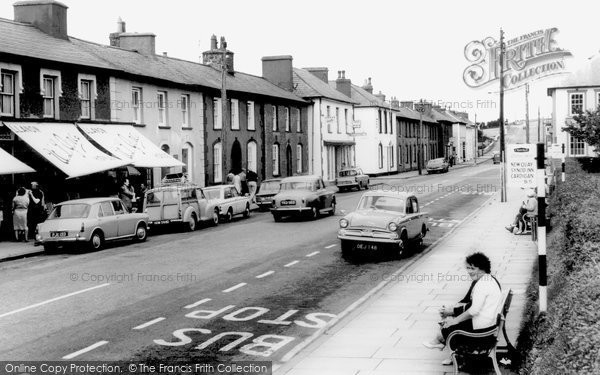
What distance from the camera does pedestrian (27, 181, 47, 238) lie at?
24094mm

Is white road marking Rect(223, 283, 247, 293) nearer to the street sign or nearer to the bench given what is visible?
the street sign

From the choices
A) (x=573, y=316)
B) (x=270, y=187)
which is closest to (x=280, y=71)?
(x=270, y=187)

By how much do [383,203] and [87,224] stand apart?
349 inches

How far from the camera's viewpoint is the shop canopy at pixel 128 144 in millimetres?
28984

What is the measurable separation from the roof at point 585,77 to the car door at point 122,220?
1947 inches

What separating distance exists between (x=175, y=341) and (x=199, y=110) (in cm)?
3015

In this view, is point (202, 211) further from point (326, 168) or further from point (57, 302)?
point (326, 168)

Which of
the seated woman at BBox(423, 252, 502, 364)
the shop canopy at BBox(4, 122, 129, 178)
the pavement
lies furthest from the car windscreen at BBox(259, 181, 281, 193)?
the seated woman at BBox(423, 252, 502, 364)

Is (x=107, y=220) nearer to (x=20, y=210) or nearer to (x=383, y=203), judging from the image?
(x=20, y=210)

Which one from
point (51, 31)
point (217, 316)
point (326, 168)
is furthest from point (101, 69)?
point (326, 168)

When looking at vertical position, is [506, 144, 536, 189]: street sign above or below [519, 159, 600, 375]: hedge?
above

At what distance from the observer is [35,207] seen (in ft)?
79.5

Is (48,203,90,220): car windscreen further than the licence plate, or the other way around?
(48,203,90,220): car windscreen

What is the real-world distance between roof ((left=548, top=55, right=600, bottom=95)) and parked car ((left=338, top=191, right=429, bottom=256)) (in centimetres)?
4691
